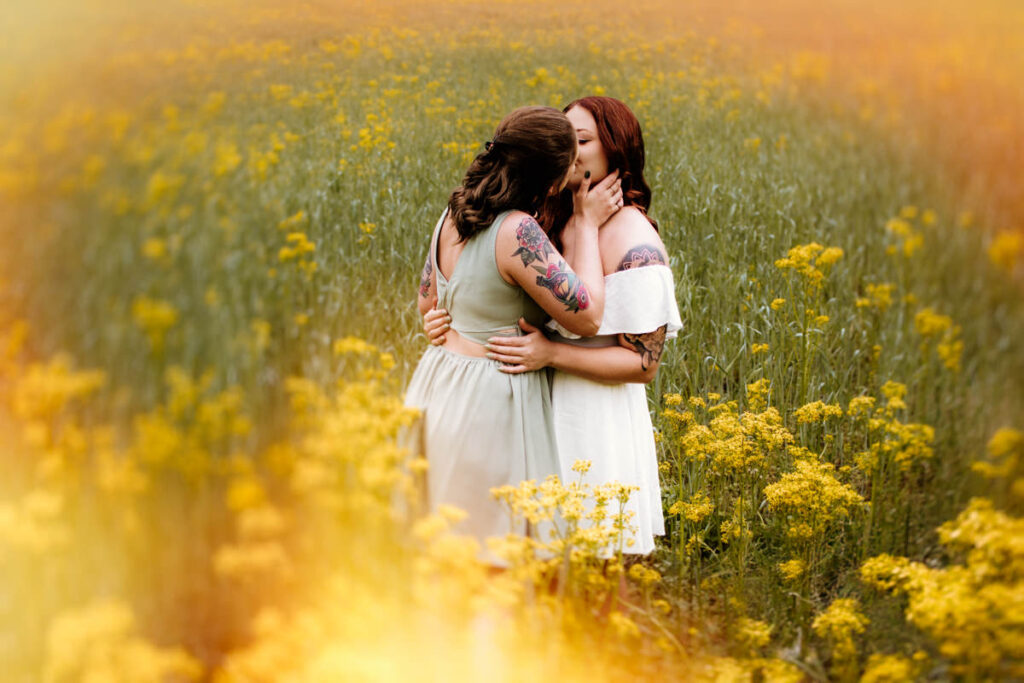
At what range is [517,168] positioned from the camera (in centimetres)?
217

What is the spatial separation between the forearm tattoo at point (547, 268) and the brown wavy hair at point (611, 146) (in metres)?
0.31

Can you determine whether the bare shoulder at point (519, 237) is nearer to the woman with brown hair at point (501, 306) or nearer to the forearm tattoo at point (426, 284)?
the woman with brown hair at point (501, 306)

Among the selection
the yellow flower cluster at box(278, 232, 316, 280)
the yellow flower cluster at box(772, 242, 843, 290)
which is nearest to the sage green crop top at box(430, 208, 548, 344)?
the yellow flower cluster at box(278, 232, 316, 280)

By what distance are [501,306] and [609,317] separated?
0.41 meters

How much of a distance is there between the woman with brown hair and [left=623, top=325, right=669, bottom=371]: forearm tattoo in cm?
27

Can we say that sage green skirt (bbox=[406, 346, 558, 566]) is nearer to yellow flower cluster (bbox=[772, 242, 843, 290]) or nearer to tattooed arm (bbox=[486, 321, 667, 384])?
tattooed arm (bbox=[486, 321, 667, 384])

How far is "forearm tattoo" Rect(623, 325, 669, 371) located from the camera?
2531 millimetres

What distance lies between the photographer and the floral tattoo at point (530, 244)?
2.19 metres

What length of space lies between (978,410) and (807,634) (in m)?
1.15

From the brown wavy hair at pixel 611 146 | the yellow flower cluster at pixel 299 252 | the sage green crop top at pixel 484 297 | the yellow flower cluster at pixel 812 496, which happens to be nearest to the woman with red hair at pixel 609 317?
the brown wavy hair at pixel 611 146

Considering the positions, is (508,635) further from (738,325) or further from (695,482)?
(738,325)

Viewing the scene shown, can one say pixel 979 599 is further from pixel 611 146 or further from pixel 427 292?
pixel 427 292

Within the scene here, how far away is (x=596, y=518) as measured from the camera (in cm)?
208

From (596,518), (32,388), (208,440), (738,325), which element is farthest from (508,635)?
(738,325)
